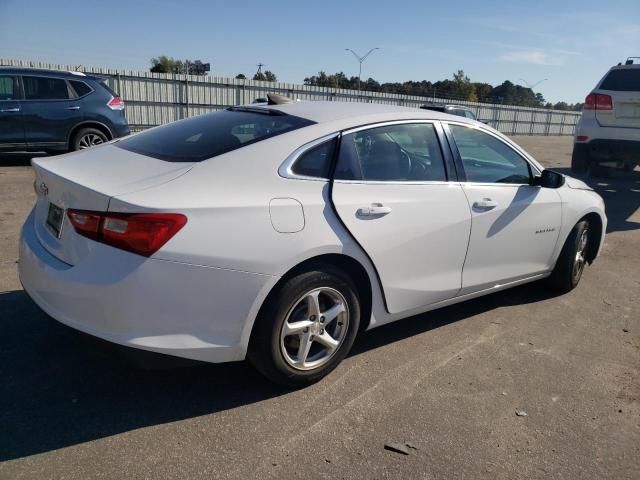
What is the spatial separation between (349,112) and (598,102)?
275 inches

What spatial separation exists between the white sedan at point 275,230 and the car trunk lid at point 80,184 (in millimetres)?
11

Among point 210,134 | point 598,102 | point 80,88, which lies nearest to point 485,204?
point 210,134

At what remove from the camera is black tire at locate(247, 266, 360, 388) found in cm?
280

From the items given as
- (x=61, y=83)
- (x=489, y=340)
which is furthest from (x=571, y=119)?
(x=489, y=340)

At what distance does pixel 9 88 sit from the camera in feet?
30.8

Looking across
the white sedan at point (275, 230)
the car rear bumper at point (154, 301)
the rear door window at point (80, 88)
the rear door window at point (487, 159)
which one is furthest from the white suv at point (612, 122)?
the rear door window at point (80, 88)

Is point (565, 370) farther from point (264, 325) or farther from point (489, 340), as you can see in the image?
point (264, 325)

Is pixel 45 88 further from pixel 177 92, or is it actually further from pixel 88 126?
pixel 177 92

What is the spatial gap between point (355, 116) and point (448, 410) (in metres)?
1.82

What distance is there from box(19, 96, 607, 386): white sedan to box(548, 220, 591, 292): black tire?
2.52 ft

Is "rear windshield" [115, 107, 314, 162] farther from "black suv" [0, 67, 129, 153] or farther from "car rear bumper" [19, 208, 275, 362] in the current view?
"black suv" [0, 67, 129, 153]

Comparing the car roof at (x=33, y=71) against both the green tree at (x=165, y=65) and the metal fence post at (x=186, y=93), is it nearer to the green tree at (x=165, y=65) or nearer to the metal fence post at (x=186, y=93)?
the metal fence post at (x=186, y=93)

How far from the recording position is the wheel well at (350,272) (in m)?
2.86

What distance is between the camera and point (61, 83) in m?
9.85
